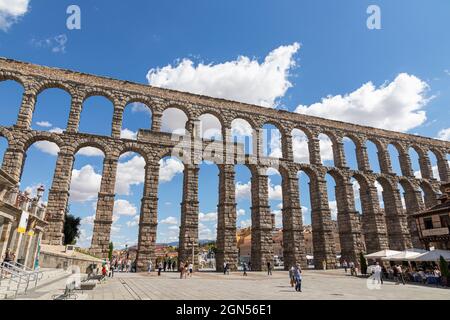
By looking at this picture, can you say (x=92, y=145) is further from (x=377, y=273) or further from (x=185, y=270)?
(x=377, y=273)

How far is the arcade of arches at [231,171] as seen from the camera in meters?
25.1

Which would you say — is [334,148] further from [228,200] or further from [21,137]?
[21,137]

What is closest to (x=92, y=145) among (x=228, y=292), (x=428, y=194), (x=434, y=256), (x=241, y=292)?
(x=228, y=292)

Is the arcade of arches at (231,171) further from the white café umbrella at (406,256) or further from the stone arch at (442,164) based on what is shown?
the white café umbrella at (406,256)

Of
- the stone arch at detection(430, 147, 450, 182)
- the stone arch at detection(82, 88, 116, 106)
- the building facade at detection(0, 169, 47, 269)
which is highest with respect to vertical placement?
the stone arch at detection(82, 88, 116, 106)

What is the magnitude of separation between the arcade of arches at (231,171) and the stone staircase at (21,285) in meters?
7.17

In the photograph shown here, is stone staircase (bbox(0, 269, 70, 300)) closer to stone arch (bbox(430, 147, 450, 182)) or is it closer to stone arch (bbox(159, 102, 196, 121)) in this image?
stone arch (bbox(159, 102, 196, 121))

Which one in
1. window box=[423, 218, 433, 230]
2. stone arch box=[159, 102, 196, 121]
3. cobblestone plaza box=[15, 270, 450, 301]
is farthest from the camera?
stone arch box=[159, 102, 196, 121]

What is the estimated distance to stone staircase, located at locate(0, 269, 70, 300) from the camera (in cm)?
1006

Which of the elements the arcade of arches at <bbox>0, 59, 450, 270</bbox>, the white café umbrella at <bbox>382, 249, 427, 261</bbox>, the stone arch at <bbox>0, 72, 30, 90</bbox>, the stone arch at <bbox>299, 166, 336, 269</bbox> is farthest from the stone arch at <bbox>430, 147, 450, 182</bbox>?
the stone arch at <bbox>0, 72, 30, 90</bbox>

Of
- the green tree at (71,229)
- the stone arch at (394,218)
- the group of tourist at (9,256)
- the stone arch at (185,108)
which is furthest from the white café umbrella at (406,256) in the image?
the green tree at (71,229)

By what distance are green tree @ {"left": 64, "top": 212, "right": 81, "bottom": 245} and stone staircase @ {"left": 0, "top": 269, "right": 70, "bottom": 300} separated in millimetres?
28518

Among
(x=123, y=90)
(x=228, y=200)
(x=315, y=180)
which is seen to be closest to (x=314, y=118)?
(x=315, y=180)
